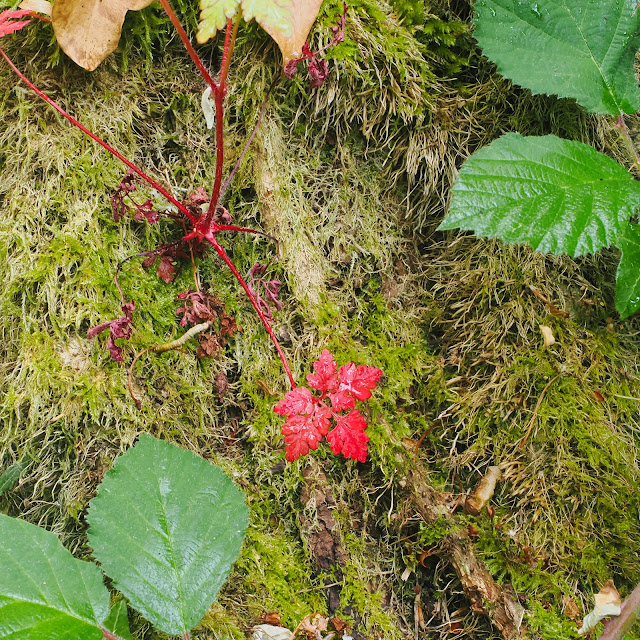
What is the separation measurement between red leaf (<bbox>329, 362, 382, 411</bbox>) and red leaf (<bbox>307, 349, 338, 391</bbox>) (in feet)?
0.08

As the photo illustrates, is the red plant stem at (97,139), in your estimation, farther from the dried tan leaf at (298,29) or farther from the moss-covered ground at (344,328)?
the dried tan leaf at (298,29)

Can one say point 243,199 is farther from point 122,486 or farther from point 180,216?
point 122,486

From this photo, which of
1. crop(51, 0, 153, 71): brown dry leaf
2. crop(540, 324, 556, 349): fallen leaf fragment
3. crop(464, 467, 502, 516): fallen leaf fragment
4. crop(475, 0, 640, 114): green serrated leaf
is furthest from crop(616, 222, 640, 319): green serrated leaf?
crop(51, 0, 153, 71): brown dry leaf

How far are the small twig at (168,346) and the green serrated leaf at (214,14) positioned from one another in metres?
0.88

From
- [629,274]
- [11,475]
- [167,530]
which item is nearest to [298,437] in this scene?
[167,530]

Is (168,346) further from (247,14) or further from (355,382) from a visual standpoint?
(247,14)

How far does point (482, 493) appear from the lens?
1853mm

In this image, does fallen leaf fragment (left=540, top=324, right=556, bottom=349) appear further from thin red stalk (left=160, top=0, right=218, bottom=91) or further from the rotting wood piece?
thin red stalk (left=160, top=0, right=218, bottom=91)

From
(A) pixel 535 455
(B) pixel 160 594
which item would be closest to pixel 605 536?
(A) pixel 535 455

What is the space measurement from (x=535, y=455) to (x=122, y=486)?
1.39 metres

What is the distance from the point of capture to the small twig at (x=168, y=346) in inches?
66.4

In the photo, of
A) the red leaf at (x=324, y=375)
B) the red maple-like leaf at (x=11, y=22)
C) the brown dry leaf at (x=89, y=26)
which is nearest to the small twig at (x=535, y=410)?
the red leaf at (x=324, y=375)

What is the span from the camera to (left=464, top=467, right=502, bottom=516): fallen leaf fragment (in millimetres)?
1845

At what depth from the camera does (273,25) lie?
1.31 meters
